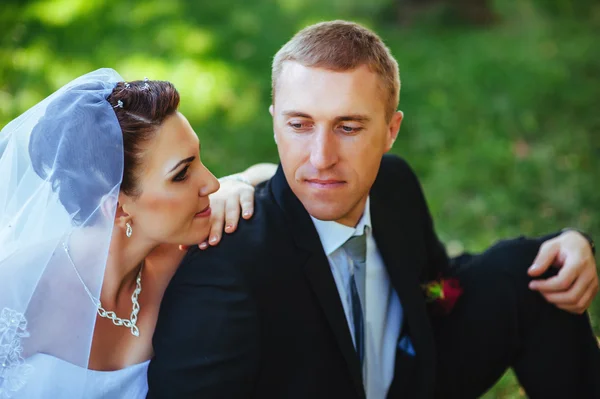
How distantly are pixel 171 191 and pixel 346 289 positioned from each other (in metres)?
0.85

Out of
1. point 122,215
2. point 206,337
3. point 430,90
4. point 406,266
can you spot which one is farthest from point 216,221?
point 430,90

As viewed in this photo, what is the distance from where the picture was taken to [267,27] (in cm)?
891

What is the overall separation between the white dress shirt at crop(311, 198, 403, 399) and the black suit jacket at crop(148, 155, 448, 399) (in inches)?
2.0

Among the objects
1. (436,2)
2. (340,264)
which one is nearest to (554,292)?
(340,264)

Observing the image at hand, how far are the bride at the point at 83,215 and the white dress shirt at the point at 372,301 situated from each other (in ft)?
1.59

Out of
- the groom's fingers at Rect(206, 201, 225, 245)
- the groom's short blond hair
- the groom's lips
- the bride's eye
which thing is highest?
the groom's short blond hair

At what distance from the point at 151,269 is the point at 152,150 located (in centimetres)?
56

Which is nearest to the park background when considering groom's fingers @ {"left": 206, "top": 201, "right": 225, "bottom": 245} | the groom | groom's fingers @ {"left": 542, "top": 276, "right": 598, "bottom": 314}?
the groom

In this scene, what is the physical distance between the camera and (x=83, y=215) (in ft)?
7.92

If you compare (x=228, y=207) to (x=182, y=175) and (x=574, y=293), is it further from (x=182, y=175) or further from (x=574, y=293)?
(x=574, y=293)

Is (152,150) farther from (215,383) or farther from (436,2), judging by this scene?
(436,2)

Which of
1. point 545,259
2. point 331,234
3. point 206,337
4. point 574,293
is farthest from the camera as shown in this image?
point 545,259

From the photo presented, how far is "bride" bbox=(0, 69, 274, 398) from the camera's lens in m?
2.37

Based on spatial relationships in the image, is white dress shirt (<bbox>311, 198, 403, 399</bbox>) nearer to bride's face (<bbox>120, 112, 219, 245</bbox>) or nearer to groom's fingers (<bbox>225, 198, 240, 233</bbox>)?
groom's fingers (<bbox>225, 198, 240, 233</bbox>)
